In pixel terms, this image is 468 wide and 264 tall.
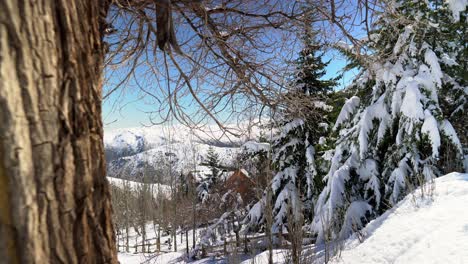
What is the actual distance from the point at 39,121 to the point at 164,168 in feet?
131

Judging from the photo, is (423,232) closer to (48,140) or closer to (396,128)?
(396,128)

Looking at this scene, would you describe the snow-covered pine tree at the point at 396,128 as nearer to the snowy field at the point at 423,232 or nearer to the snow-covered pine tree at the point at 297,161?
the snowy field at the point at 423,232

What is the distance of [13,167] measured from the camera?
817mm

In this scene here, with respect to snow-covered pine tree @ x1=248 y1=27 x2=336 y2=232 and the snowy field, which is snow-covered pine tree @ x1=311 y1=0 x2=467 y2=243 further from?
snow-covered pine tree @ x1=248 y1=27 x2=336 y2=232

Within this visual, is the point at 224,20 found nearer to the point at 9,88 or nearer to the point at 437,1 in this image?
→ the point at 9,88

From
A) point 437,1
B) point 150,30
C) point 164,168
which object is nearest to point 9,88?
point 150,30

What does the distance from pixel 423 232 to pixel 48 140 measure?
4.72 metres

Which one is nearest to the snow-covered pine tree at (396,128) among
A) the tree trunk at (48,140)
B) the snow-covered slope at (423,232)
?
the snow-covered slope at (423,232)

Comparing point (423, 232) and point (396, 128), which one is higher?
point (396, 128)

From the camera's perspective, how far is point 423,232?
432 cm

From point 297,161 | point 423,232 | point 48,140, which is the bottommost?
point 423,232

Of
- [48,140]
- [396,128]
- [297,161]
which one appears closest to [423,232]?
[396,128]

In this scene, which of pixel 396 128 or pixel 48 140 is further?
pixel 396 128

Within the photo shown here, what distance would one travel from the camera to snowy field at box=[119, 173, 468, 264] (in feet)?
12.0
